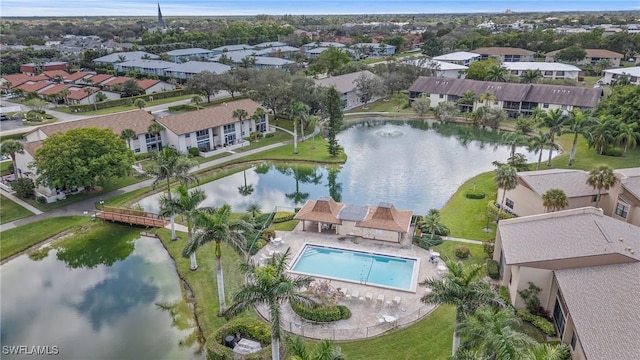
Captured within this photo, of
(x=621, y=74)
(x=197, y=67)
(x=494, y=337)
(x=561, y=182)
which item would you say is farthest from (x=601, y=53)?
(x=494, y=337)

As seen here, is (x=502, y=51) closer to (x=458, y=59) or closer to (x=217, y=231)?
(x=458, y=59)

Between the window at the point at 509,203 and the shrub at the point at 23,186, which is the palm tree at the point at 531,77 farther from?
the shrub at the point at 23,186

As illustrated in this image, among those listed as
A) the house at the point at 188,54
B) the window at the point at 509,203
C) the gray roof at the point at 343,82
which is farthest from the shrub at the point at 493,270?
the house at the point at 188,54

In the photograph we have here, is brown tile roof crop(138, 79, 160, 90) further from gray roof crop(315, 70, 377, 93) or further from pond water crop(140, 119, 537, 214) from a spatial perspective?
pond water crop(140, 119, 537, 214)

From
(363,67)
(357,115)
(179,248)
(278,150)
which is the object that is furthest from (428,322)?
(363,67)

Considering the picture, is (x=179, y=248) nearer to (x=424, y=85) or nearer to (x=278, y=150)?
(x=278, y=150)
